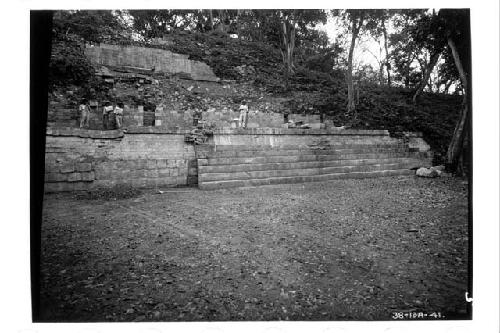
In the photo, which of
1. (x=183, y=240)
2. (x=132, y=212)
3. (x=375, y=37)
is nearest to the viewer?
(x=183, y=240)

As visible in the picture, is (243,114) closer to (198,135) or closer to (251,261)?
(198,135)

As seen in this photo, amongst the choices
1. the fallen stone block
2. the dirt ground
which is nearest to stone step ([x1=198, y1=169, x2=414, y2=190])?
the fallen stone block

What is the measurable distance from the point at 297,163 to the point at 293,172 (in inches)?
18.3

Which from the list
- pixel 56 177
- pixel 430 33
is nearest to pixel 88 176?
pixel 56 177

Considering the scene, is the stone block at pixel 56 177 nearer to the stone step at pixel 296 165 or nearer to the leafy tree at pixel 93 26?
the stone step at pixel 296 165

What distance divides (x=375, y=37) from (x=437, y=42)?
A: 367 inches

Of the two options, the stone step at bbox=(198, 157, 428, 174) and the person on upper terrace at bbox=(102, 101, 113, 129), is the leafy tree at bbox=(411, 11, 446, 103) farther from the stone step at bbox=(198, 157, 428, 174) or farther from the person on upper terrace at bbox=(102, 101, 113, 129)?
the person on upper terrace at bbox=(102, 101, 113, 129)

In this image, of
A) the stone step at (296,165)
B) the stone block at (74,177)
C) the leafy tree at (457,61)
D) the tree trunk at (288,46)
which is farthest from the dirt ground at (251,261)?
the tree trunk at (288,46)

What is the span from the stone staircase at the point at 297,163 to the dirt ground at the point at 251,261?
7.76ft

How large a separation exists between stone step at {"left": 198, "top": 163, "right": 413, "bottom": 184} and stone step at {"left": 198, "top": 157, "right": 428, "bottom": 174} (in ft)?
0.46

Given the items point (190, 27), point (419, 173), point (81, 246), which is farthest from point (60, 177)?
point (190, 27)

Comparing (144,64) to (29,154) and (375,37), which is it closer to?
(375,37)

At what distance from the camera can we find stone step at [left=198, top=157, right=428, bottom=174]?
8.44 meters

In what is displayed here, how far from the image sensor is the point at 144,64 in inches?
739
